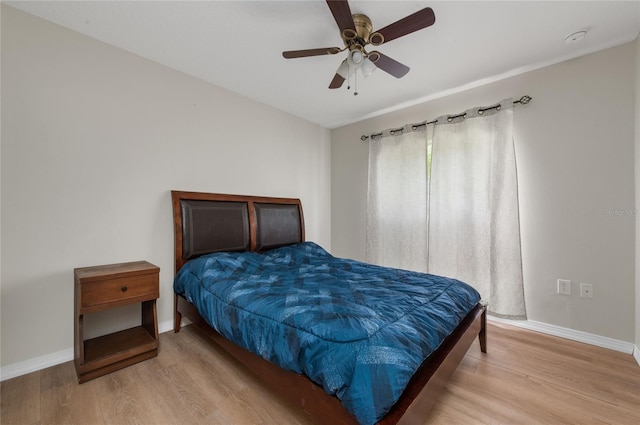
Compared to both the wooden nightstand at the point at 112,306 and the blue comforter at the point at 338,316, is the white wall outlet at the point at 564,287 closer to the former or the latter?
the blue comforter at the point at 338,316

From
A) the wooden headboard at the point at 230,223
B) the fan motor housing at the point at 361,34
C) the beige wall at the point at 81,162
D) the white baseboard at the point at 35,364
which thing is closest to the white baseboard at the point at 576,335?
the wooden headboard at the point at 230,223

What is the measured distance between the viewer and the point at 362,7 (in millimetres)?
1764

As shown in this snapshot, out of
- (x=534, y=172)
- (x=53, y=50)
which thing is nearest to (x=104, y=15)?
(x=53, y=50)

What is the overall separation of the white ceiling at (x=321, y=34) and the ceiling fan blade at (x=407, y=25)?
279 mm

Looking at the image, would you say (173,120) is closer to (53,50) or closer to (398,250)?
(53,50)

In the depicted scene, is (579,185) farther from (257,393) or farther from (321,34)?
(257,393)

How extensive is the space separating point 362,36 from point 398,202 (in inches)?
82.4

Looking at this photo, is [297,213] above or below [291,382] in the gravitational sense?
above

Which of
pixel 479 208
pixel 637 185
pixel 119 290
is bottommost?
pixel 119 290

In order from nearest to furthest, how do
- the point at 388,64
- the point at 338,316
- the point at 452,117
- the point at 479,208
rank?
the point at 338,316 < the point at 388,64 < the point at 479,208 < the point at 452,117

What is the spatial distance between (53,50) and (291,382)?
283 centimetres

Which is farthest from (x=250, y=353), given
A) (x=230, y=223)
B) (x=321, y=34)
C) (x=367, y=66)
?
(x=321, y=34)

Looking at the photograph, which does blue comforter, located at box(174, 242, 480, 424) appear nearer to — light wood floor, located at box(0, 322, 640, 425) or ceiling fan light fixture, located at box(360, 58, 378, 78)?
light wood floor, located at box(0, 322, 640, 425)

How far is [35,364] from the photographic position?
5.98 ft
